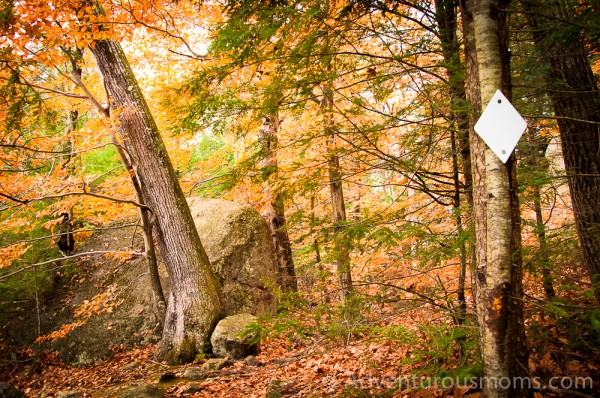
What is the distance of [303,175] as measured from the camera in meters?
4.17

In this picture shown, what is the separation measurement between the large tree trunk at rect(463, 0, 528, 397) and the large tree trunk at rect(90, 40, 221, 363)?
17.8 feet

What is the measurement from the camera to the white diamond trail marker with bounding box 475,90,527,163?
6.79ft

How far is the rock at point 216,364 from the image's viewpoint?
5883mm

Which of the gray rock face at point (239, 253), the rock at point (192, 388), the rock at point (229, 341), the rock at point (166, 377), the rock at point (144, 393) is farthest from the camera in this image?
the gray rock face at point (239, 253)

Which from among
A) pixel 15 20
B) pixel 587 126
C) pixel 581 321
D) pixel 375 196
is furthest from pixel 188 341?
pixel 375 196

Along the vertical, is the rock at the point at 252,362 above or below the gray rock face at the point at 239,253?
below

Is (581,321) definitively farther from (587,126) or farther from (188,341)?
(188,341)

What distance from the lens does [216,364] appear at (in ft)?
19.5

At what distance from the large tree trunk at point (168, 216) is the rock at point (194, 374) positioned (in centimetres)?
86

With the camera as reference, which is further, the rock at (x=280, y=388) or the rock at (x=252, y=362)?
the rock at (x=252, y=362)

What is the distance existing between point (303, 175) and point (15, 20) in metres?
3.62

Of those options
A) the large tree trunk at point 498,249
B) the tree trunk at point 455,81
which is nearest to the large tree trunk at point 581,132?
the tree trunk at point 455,81

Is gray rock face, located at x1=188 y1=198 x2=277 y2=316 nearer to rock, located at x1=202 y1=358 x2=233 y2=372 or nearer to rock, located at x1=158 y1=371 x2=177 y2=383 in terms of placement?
rock, located at x1=202 y1=358 x2=233 y2=372

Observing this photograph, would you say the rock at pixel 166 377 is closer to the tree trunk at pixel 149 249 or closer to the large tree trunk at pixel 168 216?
the large tree trunk at pixel 168 216
